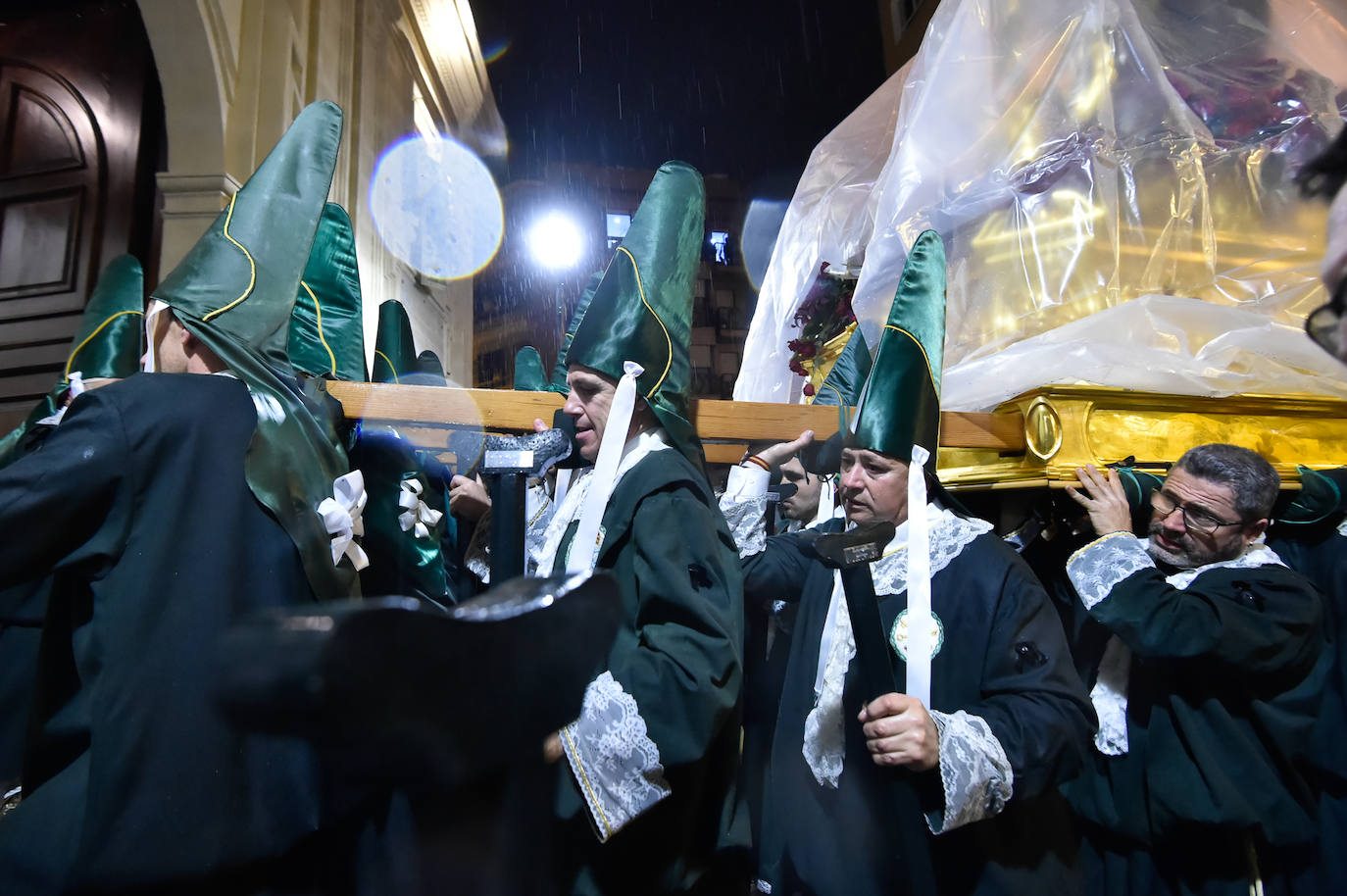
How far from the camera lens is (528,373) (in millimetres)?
4227

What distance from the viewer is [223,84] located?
410 cm

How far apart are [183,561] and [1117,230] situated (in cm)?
340

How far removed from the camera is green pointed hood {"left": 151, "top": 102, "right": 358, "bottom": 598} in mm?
1487

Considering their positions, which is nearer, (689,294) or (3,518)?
(3,518)

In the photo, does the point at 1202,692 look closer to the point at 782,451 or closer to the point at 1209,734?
the point at 1209,734

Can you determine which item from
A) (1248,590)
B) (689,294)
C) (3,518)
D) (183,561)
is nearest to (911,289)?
(689,294)

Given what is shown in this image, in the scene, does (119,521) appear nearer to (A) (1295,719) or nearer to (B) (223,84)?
(A) (1295,719)

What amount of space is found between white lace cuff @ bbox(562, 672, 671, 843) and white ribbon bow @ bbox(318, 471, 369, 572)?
0.64 m

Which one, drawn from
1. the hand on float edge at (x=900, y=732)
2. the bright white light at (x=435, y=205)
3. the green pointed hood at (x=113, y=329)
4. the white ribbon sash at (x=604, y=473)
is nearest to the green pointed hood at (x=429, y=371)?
the green pointed hood at (x=113, y=329)

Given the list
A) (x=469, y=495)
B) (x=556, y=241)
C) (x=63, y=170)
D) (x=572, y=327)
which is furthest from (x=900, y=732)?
(x=556, y=241)

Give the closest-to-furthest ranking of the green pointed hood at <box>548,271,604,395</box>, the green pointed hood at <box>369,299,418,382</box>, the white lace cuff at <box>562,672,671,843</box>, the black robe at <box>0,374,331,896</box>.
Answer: the black robe at <box>0,374,331,896</box> < the white lace cuff at <box>562,672,671,843</box> < the green pointed hood at <box>548,271,604,395</box> < the green pointed hood at <box>369,299,418,382</box>

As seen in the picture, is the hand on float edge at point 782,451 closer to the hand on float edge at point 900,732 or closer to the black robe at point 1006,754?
the black robe at point 1006,754

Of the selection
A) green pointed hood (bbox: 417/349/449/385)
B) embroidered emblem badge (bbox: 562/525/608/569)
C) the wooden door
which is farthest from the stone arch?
embroidered emblem badge (bbox: 562/525/608/569)

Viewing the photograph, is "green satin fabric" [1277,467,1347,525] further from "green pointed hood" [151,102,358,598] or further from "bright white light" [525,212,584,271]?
"bright white light" [525,212,584,271]
